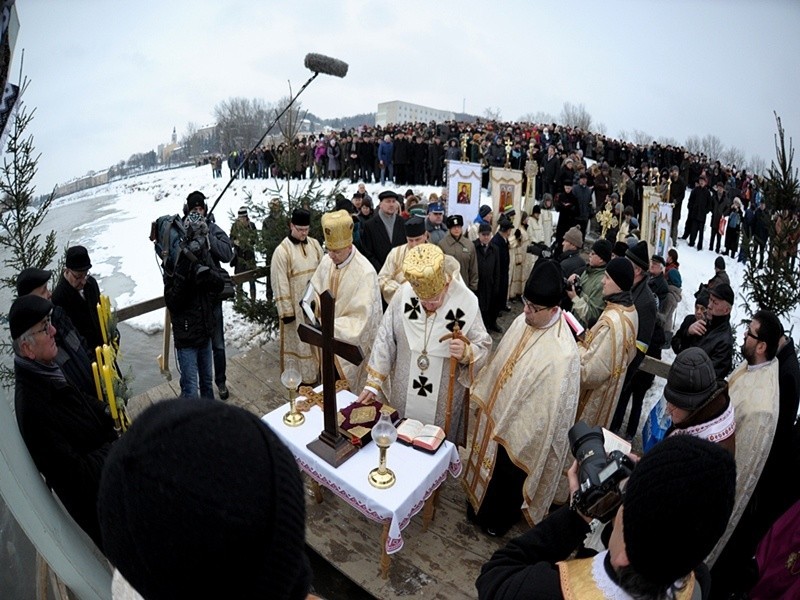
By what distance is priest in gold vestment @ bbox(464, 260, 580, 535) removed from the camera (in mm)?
3352

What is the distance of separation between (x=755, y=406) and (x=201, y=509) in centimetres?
347

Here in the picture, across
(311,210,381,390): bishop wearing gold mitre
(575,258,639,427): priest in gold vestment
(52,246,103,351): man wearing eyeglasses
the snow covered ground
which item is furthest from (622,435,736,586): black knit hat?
(52,246,103,351): man wearing eyeglasses

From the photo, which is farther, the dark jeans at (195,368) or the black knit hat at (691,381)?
the dark jeans at (195,368)

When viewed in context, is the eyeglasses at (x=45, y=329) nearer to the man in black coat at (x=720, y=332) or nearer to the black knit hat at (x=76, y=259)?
the black knit hat at (x=76, y=259)

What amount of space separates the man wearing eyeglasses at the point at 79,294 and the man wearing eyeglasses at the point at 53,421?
5.29 feet

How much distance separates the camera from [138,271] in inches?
572

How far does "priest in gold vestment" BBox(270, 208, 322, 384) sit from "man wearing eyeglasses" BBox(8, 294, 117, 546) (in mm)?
2801

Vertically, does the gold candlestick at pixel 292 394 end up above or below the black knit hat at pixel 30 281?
below

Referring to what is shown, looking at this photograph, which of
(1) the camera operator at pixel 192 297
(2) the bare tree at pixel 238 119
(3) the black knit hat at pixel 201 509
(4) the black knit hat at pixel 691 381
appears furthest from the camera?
(2) the bare tree at pixel 238 119

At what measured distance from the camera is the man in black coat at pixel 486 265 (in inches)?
310

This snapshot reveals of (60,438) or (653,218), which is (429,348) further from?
(653,218)

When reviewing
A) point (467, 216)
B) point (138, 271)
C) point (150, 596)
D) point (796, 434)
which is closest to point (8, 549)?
point (150, 596)

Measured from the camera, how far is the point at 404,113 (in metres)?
108

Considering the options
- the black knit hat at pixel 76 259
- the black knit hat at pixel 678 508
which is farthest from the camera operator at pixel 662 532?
the black knit hat at pixel 76 259
